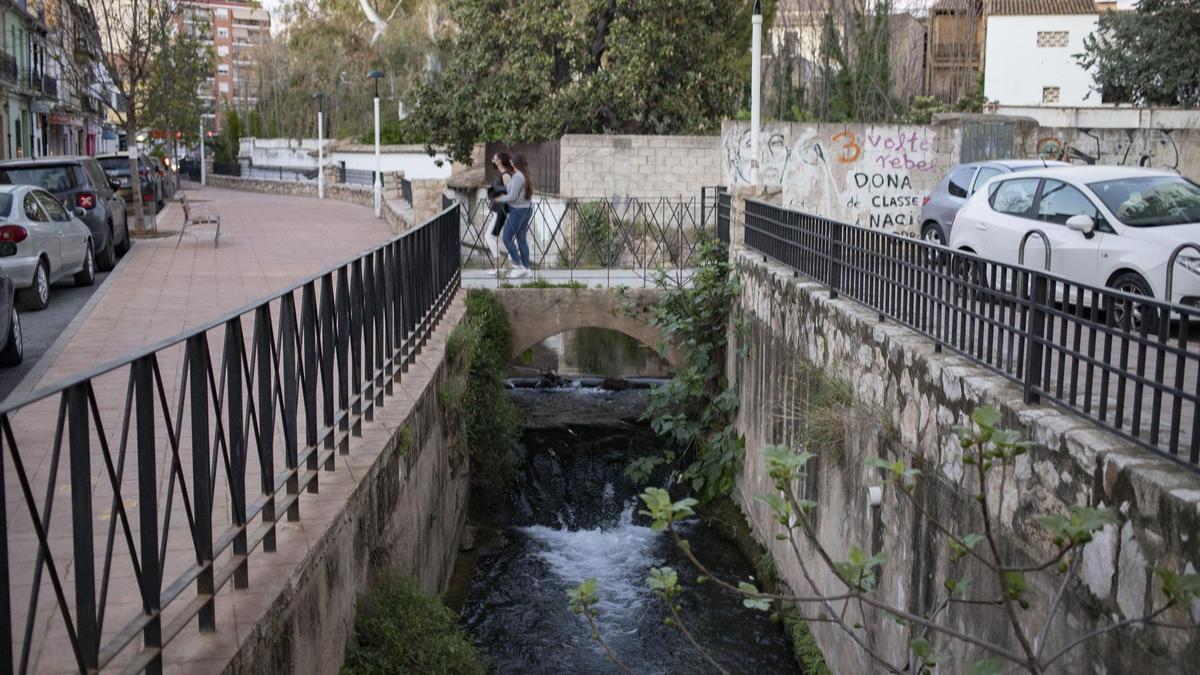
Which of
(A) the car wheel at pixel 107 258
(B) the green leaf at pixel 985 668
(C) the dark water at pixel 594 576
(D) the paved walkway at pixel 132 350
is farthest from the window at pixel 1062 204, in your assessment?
(A) the car wheel at pixel 107 258

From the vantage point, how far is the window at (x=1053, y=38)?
1743 inches

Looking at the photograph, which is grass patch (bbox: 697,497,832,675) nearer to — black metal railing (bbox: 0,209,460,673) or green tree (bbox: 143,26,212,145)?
black metal railing (bbox: 0,209,460,673)

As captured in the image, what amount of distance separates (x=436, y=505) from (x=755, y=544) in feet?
11.3

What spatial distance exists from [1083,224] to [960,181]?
4.58 meters

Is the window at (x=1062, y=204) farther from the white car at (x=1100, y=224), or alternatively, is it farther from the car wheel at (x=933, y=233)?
the car wheel at (x=933, y=233)

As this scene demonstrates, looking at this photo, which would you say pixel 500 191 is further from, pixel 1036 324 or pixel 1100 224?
pixel 1036 324

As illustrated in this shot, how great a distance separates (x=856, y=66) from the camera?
103 feet

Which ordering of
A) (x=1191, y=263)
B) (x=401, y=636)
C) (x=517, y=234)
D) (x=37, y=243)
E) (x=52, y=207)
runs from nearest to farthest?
1. (x=401, y=636)
2. (x=1191, y=263)
3. (x=37, y=243)
4. (x=52, y=207)
5. (x=517, y=234)

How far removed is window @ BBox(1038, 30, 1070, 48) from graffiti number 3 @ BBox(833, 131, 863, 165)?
1073 inches

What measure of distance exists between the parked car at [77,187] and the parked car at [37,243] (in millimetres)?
2029

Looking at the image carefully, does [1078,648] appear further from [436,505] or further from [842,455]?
[436,505]

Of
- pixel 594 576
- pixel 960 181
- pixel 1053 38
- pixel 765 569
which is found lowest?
pixel 594 576

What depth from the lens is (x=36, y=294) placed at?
13.4 meters

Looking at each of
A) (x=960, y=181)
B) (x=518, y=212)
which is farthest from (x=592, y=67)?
(x=960, y=181)
